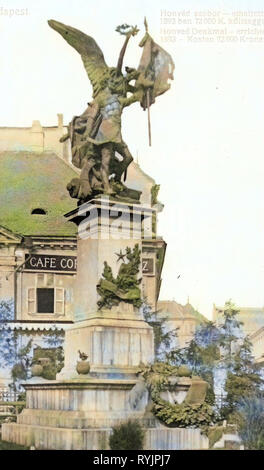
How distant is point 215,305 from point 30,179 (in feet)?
30.3

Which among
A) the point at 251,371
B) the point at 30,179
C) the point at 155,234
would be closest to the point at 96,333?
the point at 251,371

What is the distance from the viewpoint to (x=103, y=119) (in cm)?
1767

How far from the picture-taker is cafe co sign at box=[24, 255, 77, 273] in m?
34.7

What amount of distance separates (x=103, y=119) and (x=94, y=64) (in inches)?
48.0

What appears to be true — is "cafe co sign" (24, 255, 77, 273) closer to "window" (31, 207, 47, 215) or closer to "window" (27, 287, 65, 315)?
"window" (27, 287, 65, 315)

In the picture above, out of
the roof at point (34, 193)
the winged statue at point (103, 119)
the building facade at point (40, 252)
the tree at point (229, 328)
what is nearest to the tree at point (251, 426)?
the winged statue at point (103, 119)

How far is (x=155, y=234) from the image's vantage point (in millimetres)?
33531

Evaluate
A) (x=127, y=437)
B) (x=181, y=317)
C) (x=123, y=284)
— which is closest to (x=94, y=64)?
(x=123, y=284)

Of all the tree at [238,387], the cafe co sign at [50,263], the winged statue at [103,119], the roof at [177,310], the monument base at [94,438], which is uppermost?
the winged statue at [103,119]

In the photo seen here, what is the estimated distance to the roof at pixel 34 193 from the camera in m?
34.6

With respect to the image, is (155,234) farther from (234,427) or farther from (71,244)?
(234,427)

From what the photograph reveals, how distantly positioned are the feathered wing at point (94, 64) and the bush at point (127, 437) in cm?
677

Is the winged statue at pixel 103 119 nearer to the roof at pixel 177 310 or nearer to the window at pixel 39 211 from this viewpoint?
the window at pixel 39 211
